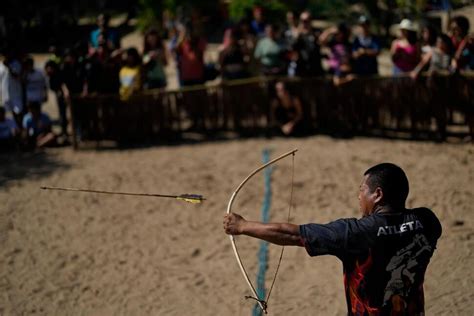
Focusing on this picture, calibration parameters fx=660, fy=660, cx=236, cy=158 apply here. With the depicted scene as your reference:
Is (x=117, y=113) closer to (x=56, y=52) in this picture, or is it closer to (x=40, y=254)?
(x=56, y=52)

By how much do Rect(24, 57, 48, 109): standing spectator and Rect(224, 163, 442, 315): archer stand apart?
798 centimetres

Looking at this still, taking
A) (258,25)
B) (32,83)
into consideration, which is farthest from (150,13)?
(32,83)

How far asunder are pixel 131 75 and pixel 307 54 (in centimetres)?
300

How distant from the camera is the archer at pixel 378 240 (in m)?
3.70

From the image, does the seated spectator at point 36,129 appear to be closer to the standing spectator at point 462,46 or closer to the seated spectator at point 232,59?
the seated spectator at point 232,59

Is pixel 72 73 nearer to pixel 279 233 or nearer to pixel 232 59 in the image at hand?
pixel 232 59

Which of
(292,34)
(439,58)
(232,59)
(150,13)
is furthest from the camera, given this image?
(150,13)

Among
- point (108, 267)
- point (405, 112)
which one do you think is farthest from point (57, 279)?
point (405, 112)

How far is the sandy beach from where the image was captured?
258 inches

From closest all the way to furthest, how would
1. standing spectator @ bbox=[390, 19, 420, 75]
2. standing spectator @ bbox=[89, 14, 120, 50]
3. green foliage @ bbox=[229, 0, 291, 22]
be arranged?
1. standing spectator @ bbox=[390, 19, 420, 75]
2. standing spectator @ bbox=[89, 14, 120, 50]
3. green foliage @ bbox=[229, 0, 291, 22]

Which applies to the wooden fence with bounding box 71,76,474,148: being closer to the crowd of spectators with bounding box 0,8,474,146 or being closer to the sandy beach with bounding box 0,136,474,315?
the crowd of spectators with bounding box 0,8,474,146

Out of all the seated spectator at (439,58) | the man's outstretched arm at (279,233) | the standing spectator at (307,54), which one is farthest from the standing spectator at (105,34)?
the man's outstretched arm at (279,233)

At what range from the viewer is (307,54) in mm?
11281

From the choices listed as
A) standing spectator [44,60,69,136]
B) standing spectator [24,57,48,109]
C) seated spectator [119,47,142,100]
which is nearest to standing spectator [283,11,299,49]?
seated spectator [119,47,142,100]
